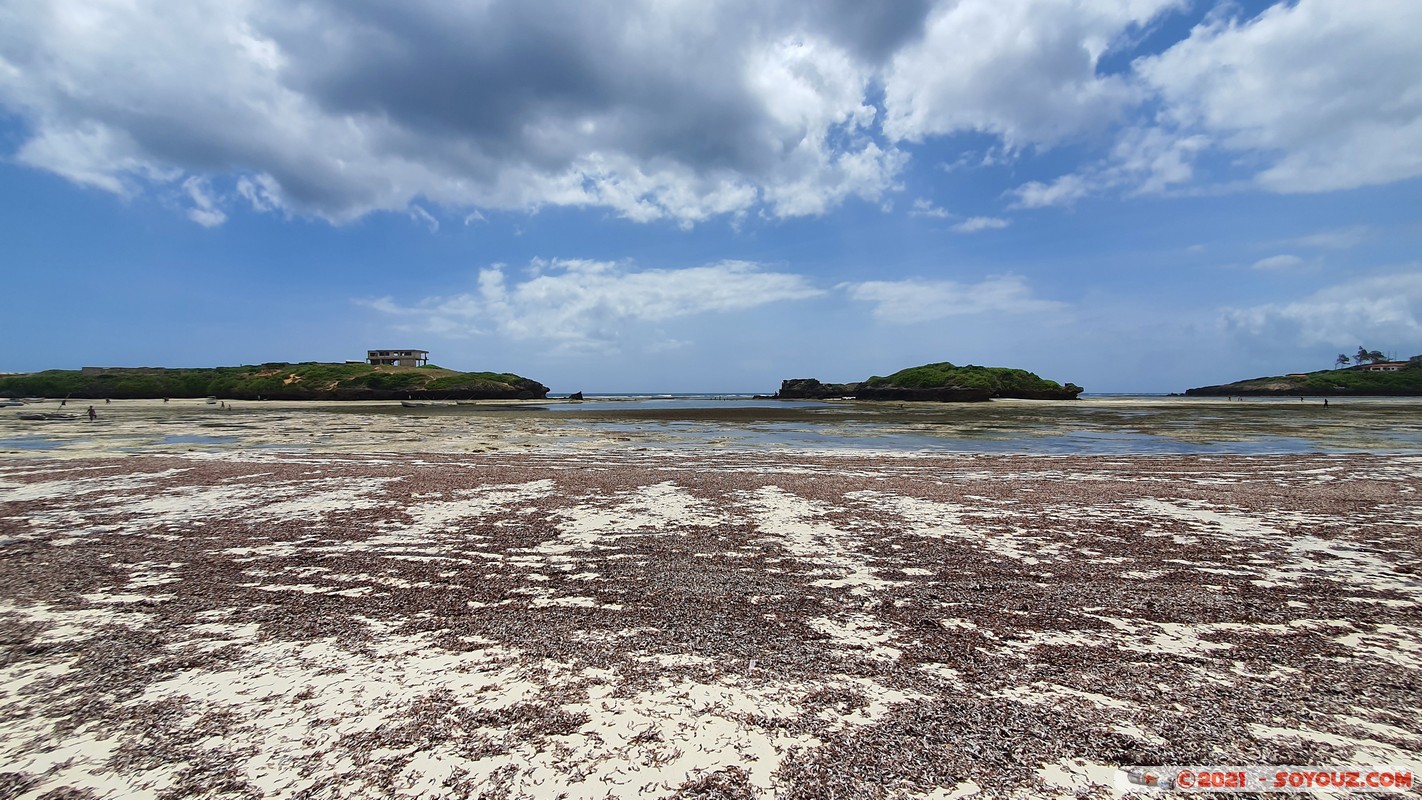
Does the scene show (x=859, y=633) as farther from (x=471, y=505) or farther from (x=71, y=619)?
(x=471, y=505)

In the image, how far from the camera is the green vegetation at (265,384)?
3971 inches

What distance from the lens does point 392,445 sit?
25922 millimetres

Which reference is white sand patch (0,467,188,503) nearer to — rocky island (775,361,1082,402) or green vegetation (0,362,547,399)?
green vegetation (0,362,547,399)

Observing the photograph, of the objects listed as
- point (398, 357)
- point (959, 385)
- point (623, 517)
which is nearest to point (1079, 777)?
point (623, 517)

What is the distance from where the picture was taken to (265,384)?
102500mm

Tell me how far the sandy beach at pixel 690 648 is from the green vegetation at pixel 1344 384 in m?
168

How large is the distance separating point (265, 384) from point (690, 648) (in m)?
125

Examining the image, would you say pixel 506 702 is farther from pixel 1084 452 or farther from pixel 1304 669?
pixel 1084 452

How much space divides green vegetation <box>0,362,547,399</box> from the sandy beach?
100368 mm

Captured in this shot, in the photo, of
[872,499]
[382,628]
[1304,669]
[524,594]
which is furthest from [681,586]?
[872,499]

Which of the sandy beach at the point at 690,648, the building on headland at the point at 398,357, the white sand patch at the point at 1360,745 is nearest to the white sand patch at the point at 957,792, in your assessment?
the sandy beach at the point at 690,648

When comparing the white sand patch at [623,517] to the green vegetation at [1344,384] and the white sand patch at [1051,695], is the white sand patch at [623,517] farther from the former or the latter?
the green vegetation at [1344,384]

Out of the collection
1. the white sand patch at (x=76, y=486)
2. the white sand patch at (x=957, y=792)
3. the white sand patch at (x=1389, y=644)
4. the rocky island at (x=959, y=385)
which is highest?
the rocky island at (x=959, y=385)

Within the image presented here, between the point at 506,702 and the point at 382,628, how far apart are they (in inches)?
86.7
